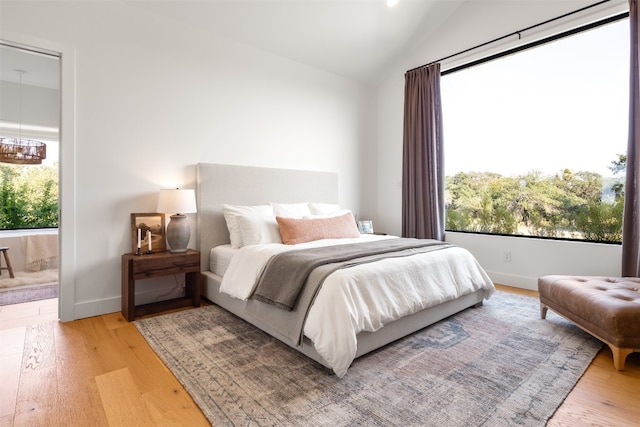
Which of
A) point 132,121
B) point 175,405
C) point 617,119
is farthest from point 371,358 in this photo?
point 617,119

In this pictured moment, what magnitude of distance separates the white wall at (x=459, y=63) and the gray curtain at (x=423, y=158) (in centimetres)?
21

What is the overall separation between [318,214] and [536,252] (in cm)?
247

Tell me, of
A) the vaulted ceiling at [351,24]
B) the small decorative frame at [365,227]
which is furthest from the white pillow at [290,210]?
the vaulted ceiling at [351,24]

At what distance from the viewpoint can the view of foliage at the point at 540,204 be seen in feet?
10.5

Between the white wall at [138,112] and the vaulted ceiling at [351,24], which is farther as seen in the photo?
the vaulted ceiling at [351,24]

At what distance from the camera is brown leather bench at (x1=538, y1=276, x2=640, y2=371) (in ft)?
6.36

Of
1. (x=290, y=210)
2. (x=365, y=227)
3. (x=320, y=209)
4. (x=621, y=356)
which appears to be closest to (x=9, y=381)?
(x=290, y=210)

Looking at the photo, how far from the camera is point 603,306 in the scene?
81.2 inches

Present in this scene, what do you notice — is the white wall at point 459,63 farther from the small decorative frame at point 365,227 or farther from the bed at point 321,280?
the bed at point 321,280

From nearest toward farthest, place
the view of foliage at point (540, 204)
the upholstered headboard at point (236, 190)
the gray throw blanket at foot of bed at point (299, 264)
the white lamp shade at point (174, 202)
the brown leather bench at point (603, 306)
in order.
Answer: the brown leather bench at point (603, 306), the gray throw blanket at foot of bed at point (299, 264), the white lamp shade at point (174, 202), the view of foliage at point (540, 204), the upholstered headboard at point (236, 190)

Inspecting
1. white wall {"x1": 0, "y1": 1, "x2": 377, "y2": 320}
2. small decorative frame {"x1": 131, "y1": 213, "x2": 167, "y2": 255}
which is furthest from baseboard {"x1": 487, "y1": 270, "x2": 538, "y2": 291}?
small decorative frame {"x1": 131, "y1": 213, "x2": 167, "y2": 255}

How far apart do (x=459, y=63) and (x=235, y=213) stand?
336cm

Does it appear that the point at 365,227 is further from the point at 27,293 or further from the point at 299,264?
the point at 27,293

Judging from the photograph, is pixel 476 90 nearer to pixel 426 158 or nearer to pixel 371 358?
pixel 426 158
